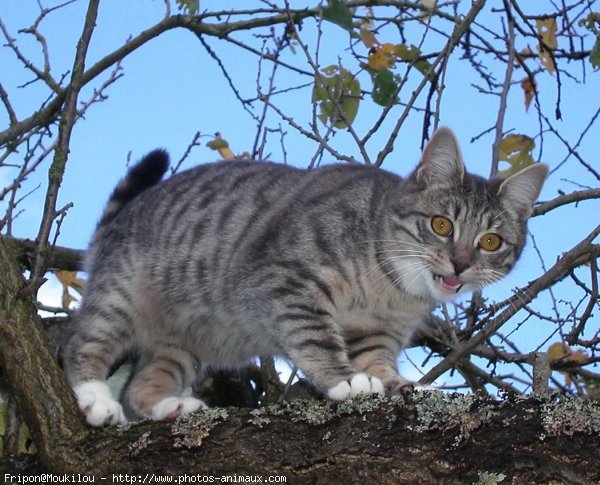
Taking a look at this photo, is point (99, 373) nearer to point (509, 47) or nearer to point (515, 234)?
point (515, 234)

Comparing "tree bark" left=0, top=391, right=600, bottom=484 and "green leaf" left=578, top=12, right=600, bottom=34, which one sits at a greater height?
"green leaf" left=578, top=12, right=600, bottom=34

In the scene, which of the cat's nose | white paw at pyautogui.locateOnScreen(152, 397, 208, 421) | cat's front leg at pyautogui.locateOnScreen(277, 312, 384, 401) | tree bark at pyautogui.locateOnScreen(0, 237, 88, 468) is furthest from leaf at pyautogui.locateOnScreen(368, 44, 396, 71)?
tree bark at pyautogui.locateOnScreen(0, 237, 88, 468)

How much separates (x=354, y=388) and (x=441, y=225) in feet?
3.33

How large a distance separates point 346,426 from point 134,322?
2.08m

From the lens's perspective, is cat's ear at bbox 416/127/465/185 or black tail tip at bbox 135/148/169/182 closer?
cat's ear at bbox 416/127/465/185

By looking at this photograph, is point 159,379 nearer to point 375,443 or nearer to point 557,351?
point 375,443

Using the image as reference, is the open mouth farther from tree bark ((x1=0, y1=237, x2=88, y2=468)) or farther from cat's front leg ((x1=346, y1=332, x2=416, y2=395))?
tree bark ((x1=0, y1=237, x2=88, y2=468))

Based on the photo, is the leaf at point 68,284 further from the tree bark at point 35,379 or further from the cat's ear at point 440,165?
the cat's ear at point 440,165

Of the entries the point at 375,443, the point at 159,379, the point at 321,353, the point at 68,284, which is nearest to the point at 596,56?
the point at 321,353

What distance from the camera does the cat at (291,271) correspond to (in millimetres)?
3889

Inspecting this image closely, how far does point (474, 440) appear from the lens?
2461 mm

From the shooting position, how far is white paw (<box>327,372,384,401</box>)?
344 centimetres

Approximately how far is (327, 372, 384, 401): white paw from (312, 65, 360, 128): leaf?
5.39ft

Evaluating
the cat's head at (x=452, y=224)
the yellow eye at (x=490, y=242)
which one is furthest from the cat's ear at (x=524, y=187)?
the yellow eye at (x=490, y=242)
